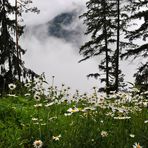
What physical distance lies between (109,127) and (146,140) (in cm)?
95

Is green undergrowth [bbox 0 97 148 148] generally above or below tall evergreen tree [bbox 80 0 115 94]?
below

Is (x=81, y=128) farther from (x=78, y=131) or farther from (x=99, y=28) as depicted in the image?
(x=99, y=28)

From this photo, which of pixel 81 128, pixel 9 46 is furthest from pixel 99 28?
pixel 81 128

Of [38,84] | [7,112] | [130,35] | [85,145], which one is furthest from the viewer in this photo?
[130,35]

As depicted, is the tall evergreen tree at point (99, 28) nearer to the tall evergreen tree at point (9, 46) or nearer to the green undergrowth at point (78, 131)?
the tall evergreen tree at point (9, 46)

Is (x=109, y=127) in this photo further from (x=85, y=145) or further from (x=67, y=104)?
(x=67, y=104)

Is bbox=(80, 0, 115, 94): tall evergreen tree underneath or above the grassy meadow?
above

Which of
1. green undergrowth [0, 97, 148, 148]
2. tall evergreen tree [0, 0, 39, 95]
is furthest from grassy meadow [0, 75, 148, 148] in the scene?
tall evergreen tree [0, 0, 39, 95]

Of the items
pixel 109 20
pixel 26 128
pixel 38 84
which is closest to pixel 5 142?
pixel 26 128

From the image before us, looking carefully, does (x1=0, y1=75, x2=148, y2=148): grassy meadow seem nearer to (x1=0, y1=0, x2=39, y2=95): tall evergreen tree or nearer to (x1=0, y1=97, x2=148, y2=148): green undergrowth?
(x1=0, y1=97, x2=148, y2=148): green undergrowth

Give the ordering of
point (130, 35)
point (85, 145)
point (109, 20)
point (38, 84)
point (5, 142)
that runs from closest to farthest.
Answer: point (85, 145), point (5, 142), point (38, 84), point (130, 35), point (109, 20)

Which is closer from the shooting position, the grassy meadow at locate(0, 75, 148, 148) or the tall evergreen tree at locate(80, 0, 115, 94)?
the grassy meadow at locate(0, 75, 148, 148)

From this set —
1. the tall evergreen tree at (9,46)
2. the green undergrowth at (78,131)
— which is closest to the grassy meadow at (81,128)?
the green undergrowth at (78,131)

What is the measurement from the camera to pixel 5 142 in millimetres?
5793
